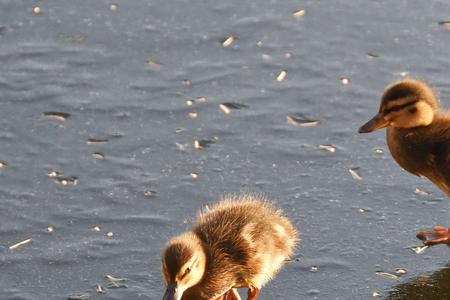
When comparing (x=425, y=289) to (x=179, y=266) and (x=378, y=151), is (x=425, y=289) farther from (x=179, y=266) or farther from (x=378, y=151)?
(x=378, y=151)

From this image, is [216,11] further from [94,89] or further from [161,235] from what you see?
[161,235]

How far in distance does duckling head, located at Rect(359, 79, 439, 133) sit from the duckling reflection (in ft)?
3.00

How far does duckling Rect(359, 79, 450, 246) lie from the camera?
5301 mm

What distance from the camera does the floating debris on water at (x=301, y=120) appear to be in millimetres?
5859

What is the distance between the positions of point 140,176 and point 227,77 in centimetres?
108

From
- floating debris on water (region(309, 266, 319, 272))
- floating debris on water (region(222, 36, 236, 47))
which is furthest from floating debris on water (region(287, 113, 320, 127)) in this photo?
floating debris on water (region(309, 266, 319, 272))

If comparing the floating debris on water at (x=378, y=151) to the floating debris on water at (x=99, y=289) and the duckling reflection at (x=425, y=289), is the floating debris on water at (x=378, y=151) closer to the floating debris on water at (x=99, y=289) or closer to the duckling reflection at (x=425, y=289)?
the duckling reflection at (x=425, y=289)

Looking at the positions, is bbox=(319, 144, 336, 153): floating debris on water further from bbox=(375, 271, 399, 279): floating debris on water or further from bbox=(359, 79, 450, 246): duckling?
bbox=(375, 271, 399, 279): floating debris on water

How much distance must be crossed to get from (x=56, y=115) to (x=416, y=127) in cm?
180

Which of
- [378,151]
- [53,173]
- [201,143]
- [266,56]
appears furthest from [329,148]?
[53,173]

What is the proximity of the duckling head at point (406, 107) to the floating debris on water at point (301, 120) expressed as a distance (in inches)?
17.7

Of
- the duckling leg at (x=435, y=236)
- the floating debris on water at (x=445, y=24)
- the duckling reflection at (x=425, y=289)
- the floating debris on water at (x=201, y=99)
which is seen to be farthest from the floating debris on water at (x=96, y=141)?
the floating debris on water at (x=445, y=24)

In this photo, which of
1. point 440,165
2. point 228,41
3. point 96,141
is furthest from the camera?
point 228,41

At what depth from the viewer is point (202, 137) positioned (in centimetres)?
571
